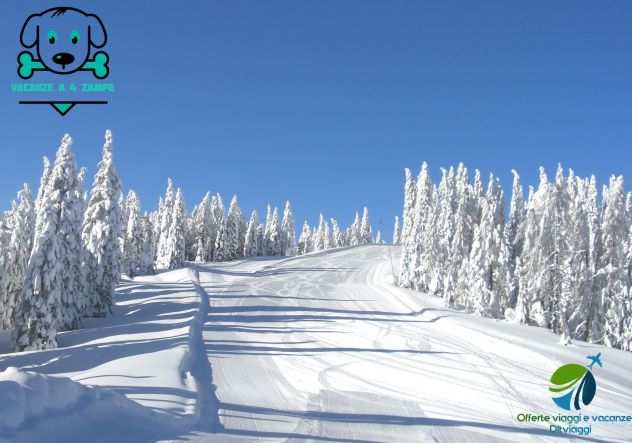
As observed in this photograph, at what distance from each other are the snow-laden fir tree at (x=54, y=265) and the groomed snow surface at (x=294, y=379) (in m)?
1.50

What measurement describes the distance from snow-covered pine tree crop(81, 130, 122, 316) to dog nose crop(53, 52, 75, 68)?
90.2ft

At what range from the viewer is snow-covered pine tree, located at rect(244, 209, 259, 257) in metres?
97.0

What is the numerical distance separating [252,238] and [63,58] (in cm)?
8952

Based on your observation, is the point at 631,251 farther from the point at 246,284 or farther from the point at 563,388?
the point at 246,284

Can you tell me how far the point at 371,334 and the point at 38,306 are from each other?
1916 centimetres

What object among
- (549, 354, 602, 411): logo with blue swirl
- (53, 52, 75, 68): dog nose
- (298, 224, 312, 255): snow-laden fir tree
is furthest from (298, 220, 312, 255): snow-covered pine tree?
(53, 52, 75, 68): dog nose

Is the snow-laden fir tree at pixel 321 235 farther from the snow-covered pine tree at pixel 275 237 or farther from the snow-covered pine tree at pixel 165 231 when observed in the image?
the snow-covered pine tree at pixel 165 231

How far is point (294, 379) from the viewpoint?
14.8m

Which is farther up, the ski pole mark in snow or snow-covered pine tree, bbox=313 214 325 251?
snow-covered pine tree, bbox=313 214 325 251

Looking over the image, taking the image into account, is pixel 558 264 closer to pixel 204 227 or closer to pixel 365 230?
pixel 204 227

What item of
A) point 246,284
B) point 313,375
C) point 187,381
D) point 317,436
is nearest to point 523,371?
point 313,375

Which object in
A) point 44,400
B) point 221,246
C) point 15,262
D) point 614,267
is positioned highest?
point 221,246

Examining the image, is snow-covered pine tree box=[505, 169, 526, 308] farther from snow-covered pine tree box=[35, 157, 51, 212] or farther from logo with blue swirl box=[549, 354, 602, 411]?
snow-covered pine tree box=[35, 157, 51, 212]

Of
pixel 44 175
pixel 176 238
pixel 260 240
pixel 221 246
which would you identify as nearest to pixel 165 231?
pixel 176 238
